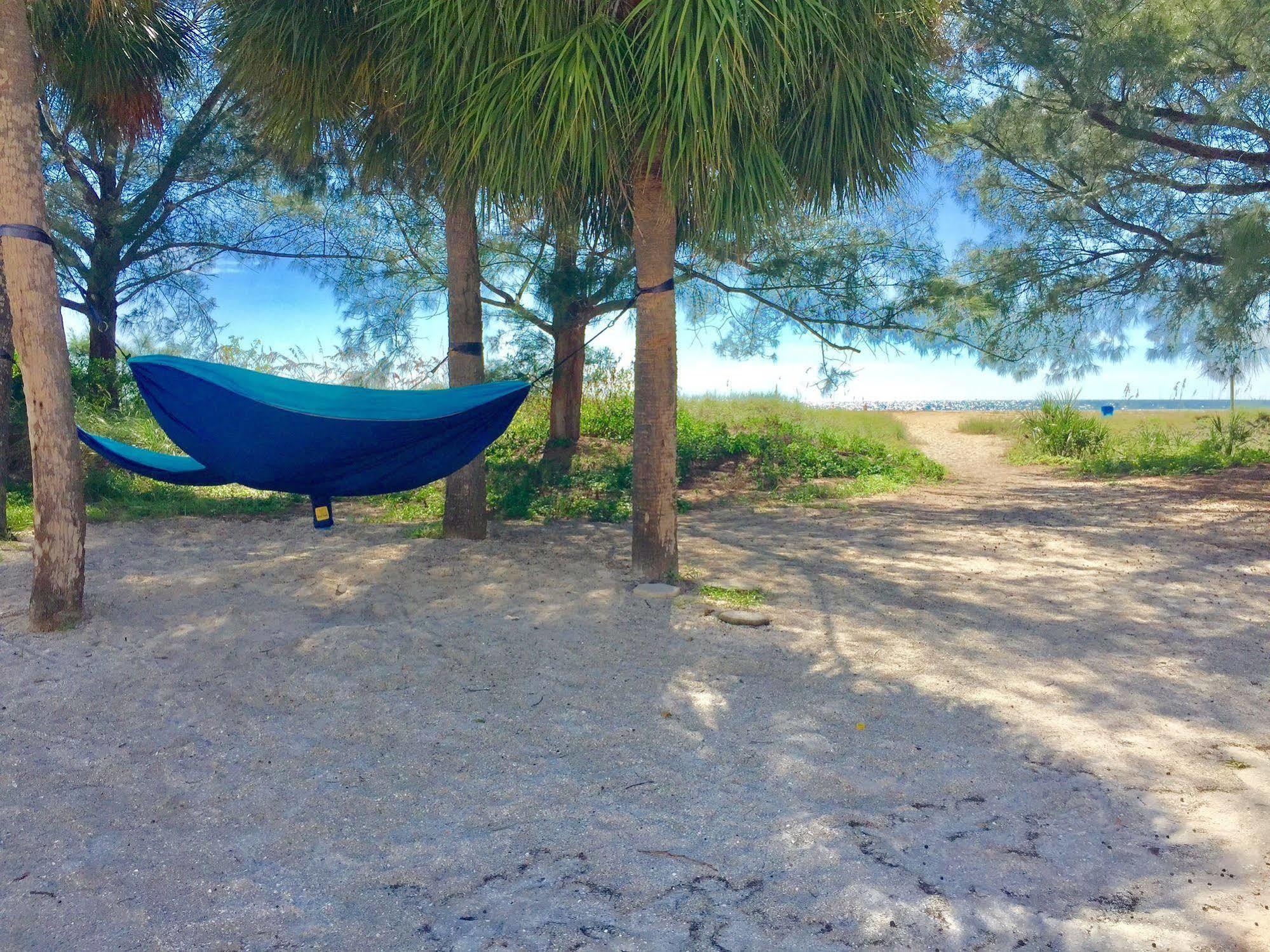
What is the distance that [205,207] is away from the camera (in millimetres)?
8469

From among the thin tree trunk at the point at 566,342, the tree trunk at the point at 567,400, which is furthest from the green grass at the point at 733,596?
the tree trunk at the point at 567,400

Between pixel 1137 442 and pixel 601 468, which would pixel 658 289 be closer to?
pixel 601 468

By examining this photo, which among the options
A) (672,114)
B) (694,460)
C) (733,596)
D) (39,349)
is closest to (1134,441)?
(694,460)

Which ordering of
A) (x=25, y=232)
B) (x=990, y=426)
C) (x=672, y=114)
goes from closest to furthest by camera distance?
(x=25, y=232), (x=672, y=114), (x=990, y=426)

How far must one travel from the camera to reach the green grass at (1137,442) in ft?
29.7

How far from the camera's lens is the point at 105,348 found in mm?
8453

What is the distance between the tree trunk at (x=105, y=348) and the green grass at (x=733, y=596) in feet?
21.1

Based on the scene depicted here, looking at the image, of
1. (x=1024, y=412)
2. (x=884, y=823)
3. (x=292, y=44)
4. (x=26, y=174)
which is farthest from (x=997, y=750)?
(x=1024, y=412)

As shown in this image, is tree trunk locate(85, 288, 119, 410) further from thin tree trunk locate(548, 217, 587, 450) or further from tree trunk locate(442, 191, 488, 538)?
tree trunk locate(442, 191, 488, 538)

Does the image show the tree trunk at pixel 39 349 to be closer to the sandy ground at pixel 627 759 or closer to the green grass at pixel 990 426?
the sandy ground at pixel 627 759

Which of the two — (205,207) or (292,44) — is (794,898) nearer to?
(292,44)

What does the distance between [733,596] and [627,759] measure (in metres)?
1.80

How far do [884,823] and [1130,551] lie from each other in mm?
3897

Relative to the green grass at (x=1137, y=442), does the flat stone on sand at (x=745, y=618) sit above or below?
below
